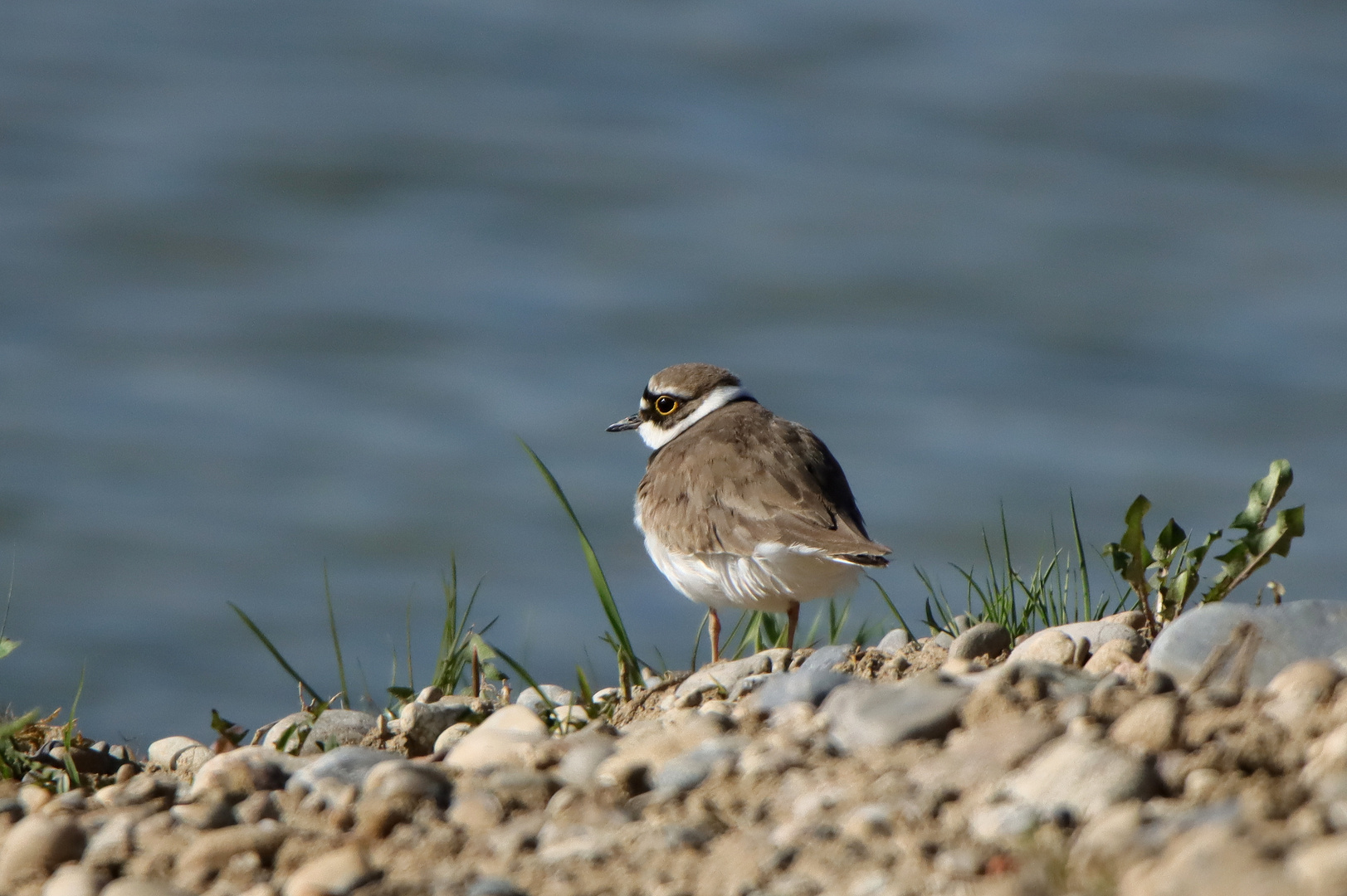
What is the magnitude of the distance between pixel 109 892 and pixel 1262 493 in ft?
10.6

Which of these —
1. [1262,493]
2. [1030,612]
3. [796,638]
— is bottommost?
[796,638]

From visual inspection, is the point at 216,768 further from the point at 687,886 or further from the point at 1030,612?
the point at 1030,612

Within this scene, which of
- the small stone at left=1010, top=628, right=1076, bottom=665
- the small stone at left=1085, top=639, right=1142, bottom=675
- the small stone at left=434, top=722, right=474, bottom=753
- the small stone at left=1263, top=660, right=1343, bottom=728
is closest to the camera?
the small stone at left=1263, top=660, right=1343, bottom=728

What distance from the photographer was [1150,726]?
2715mm

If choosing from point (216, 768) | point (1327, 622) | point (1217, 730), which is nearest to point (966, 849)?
point (1217, 730)

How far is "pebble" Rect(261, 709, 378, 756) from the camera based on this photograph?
4.16 meters

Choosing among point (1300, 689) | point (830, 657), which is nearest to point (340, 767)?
point (830, 657)

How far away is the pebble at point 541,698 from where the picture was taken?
4203 mm

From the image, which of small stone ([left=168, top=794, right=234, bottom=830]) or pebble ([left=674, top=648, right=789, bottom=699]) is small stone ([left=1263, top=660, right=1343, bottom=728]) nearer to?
pebble ([left=674, top=648, right=789, bottom=699])

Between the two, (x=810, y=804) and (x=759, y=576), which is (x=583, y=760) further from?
(x=759, y=576)

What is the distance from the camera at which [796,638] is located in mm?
6621

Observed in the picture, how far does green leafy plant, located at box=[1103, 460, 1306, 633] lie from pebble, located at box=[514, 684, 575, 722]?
1646 millimetres

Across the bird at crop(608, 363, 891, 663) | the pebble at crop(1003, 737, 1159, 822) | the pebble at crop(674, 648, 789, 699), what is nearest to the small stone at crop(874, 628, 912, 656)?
the bird at crop(608, 363, 891, 663)

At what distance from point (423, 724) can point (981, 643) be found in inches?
62.0
